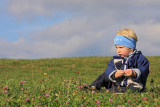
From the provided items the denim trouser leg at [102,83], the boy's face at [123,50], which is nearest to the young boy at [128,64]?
the boy's face at [123,50]

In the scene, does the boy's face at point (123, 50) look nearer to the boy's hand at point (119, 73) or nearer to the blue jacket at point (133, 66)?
the blue jacket at point (133, 66)

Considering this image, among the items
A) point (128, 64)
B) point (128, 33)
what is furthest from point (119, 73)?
point (128, 33)

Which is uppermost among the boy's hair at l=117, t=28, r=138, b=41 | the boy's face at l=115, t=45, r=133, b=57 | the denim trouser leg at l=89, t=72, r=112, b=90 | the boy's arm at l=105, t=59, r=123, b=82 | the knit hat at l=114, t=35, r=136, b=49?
the boy's hair at l=117, t=28, r=138, b=41

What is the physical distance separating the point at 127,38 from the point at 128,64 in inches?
31.2

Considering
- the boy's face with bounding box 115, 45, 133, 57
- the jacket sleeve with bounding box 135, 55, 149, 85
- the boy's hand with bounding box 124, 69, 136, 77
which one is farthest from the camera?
the boy's face with bounding box 115, 45, 133, 57

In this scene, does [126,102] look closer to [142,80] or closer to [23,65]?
[142,80]

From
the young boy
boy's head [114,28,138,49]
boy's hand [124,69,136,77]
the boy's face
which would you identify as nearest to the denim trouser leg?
the young boy

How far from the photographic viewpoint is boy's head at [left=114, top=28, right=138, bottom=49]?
8023 millimetres

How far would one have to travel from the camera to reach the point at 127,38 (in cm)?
804

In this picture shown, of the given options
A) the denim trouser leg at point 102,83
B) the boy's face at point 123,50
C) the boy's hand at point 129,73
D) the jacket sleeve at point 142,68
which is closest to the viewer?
the boy's hand at point 129,73

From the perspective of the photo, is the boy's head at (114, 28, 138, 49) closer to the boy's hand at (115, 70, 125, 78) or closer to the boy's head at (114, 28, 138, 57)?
the boy's head at (114, 28, 138, 57)

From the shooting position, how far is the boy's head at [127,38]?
8023 mm

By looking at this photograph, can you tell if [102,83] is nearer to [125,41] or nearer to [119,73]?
[119,73]

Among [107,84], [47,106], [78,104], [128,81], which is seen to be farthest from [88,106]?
[107,84]
